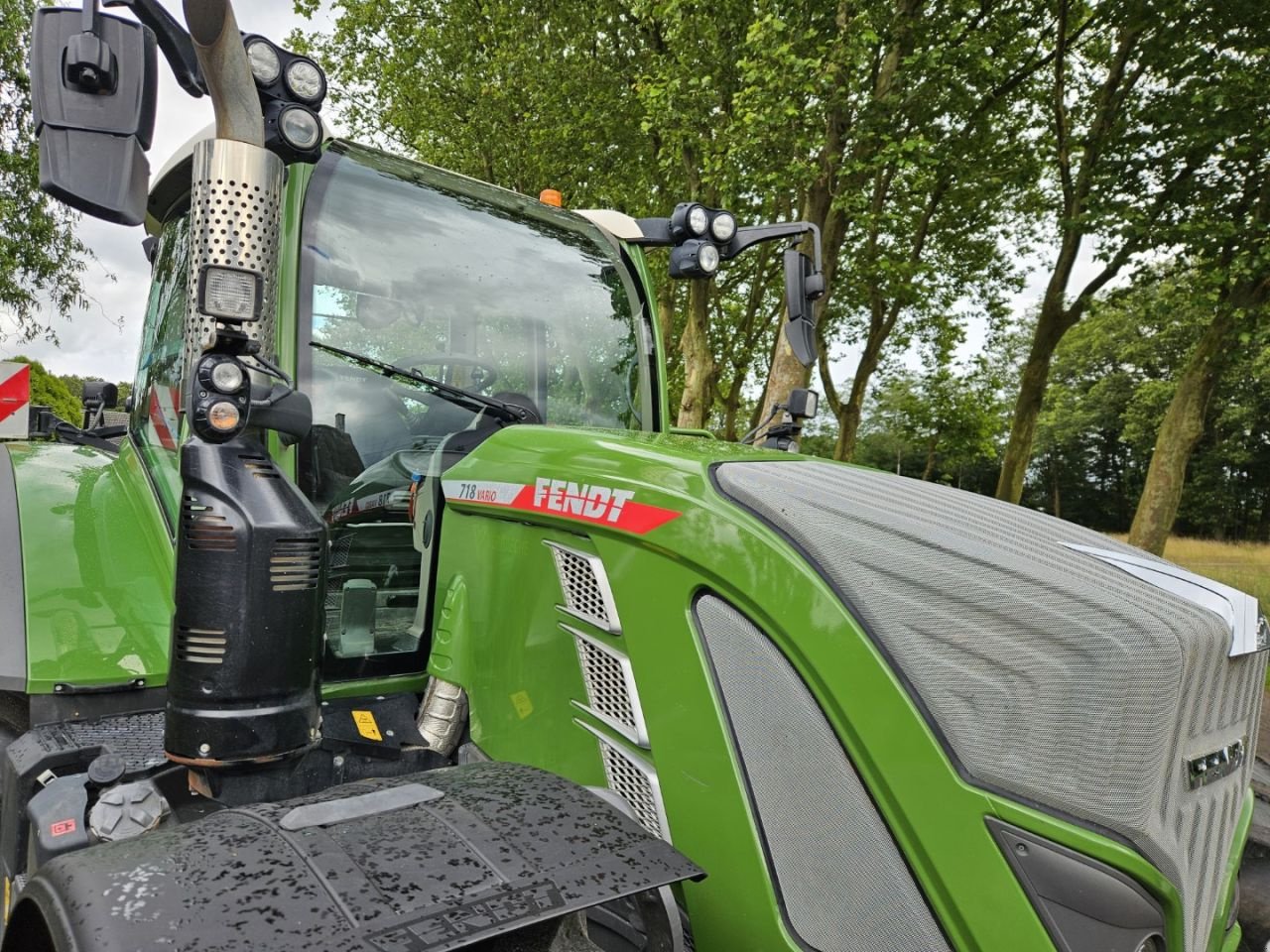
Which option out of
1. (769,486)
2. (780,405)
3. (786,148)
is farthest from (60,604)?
(786,148)

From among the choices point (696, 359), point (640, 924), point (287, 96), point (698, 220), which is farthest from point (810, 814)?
point (696, 359)

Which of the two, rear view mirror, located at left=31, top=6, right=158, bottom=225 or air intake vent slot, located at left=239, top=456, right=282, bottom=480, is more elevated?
rear view mirror, located at left=31, top=6, right=158, bottom=225

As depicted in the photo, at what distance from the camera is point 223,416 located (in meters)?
1.80

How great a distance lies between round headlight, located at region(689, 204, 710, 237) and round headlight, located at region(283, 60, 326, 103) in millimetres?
1216

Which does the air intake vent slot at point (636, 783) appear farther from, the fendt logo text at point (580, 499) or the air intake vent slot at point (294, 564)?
the air intake vent slot at point (294, 564)

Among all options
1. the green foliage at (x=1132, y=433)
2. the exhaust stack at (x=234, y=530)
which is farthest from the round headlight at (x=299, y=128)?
the green foliage at (x=1132, y=433)

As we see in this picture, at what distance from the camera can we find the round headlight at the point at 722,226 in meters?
2.95

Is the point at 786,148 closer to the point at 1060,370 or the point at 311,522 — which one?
the point at 311,522

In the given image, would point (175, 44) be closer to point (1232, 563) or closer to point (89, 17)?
point (89, 17)

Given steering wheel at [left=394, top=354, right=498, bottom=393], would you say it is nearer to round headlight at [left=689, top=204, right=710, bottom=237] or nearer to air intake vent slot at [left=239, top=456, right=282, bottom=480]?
air intake vent slot at [left=239, top=456, right=282, bottom=480]

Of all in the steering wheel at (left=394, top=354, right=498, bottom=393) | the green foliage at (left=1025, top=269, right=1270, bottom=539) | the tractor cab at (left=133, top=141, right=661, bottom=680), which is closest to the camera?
the tractor cab at (left=133, top=141, right=661, bottom=680)

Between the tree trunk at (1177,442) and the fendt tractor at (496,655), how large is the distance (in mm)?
10199

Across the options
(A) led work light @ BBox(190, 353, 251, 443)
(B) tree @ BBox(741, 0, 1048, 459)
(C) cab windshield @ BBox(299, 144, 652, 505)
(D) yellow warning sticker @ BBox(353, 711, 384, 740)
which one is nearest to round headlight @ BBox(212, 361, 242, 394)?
(A) led work light @ BBox(190, 353, 251, 443)

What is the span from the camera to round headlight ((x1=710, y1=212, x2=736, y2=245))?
2.95 m
